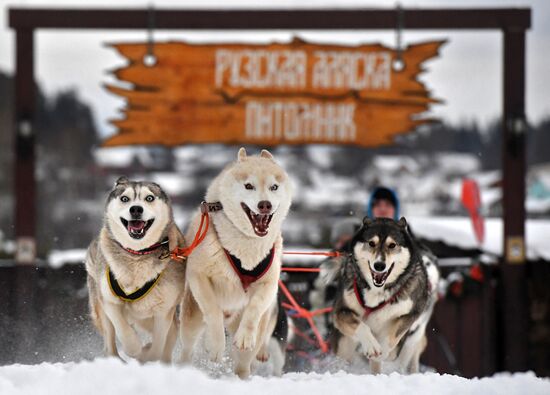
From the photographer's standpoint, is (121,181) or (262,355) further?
(262,355)

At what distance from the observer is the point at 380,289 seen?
147 inches

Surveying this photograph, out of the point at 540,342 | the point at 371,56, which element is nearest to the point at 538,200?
the point at 540,342

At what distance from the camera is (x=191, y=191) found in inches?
548

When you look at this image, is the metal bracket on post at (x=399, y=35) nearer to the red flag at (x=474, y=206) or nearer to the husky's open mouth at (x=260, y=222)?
the red flag at (x=474, y=206)

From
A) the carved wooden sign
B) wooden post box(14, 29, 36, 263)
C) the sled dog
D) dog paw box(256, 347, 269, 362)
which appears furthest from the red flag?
the sled dog

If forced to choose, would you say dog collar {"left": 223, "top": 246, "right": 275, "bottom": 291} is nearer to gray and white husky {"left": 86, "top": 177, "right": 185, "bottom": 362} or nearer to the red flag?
gray and white husky {"left": 86, "top": 177, "right": 185, "bottom": 362}

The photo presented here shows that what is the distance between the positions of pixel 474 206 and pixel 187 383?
639 centimetres

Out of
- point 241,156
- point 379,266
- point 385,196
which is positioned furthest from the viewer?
point 385,196

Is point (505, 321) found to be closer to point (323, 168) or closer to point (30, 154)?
point (30, 154)

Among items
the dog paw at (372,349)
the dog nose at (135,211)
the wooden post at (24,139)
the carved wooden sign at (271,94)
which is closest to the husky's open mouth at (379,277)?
the dog paw at (372,349)

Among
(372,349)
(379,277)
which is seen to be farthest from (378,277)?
(372,349)

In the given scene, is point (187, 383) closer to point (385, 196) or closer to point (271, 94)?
point (385, 196)

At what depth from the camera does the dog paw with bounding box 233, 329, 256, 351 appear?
10.5 feet

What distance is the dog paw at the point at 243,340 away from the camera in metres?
3.21
